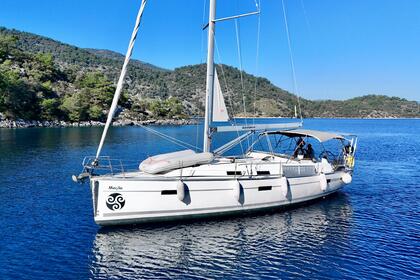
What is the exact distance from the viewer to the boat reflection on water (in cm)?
1488

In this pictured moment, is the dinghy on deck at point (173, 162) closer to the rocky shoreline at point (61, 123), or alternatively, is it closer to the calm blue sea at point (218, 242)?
the calm blue sea at point (218, 242)

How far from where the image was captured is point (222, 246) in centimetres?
1739

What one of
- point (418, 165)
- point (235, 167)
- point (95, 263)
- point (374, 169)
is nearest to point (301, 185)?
point (235, 167)

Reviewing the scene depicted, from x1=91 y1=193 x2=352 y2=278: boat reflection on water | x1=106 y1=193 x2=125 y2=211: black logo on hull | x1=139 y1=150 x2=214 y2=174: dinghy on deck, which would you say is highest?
x1=139 y1=150 x2=214 y2=174: dinghy on deck

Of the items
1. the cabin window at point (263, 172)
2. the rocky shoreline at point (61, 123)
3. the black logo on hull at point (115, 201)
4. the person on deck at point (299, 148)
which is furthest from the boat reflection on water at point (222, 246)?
the rocky shoreline at point (61, 123)

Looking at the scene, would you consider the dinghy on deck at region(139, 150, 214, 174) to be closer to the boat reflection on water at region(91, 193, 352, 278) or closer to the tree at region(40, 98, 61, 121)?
the boat reflection on water at region(91, 193, 352, 278)

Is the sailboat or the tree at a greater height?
the tree

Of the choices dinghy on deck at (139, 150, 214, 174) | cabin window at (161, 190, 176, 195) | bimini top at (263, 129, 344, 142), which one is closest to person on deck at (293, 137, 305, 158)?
bimini top at (263, 129, 344, 142)

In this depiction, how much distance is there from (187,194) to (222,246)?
3531 millimetres

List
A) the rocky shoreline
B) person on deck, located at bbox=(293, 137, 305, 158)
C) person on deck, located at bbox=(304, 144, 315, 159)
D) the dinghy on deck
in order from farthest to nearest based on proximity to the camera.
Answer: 1. the rocky shoreline
2. person on deck, located at bbox=(293, 137, 305, 158)
3. person on deck, located at bbox=(304, 144, 315, 159)
4. the dinghy on deck

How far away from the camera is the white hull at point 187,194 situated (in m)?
18.4

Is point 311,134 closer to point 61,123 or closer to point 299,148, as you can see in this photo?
point 299,148

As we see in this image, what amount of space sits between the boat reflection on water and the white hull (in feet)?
2.68

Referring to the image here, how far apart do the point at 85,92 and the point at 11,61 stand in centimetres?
3202
